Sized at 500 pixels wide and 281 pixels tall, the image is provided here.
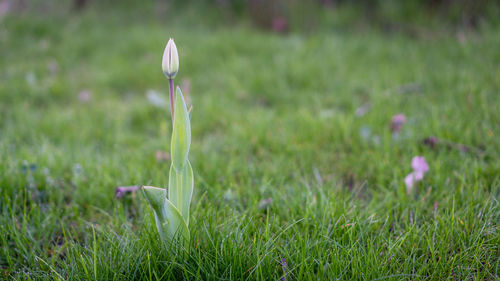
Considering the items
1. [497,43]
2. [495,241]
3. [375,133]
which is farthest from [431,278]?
[497,43]

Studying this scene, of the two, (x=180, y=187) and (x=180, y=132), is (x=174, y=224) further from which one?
(x=180, y=132)

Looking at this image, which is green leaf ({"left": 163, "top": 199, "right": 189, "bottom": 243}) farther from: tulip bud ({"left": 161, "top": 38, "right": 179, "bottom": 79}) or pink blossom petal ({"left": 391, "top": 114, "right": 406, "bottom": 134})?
pink blossom petal ({"left": 391, "top": 114, "right": 406, "bottom": 134})

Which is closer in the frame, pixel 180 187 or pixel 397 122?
pixel 180 187

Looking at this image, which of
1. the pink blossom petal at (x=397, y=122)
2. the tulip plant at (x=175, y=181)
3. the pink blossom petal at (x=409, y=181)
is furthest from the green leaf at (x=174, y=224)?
the pink blossom petal at (x=397, y=122)

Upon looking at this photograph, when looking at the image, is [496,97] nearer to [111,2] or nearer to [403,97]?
[403,97]

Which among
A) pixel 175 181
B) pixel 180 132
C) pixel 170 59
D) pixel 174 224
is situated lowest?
pixel 174 224

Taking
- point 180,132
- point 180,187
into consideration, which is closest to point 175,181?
point 180,187
